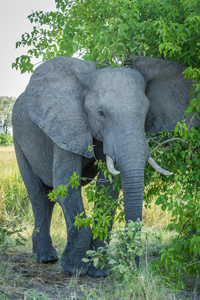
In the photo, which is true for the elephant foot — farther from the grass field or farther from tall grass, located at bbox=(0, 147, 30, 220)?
tall grass, located at bbox=(0, 147, 30, 220)

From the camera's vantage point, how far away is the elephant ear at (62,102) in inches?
189

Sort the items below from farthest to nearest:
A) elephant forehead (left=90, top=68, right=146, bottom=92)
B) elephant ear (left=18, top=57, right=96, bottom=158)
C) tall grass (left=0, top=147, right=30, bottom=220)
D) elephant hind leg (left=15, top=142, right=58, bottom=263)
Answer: tall grass (left=0, top=147, right=30, bottom=220), elephant hind leg (left=15, top=142, right=58, bottom=263), elephant ear (left=18, top=57, right=96, bottom=158), elephant forehead (left=90, top=68, right=146, bottom=92)

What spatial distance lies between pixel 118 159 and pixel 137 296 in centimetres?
131

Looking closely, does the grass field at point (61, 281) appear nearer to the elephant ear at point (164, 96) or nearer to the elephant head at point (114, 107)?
the elephant head at point (114, 107)

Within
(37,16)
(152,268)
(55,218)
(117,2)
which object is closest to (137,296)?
(152,268)

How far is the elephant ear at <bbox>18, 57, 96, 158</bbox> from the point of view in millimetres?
4809

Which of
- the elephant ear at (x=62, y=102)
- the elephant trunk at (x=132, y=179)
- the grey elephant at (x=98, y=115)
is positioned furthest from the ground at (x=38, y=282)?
the elephant ear at (x=62, y=102)

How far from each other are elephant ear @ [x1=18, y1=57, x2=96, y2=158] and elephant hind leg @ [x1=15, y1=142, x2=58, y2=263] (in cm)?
156

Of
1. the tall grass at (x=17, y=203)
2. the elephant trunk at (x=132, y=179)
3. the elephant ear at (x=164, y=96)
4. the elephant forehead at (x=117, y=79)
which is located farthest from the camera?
the tall grass at (x=17, y=203)

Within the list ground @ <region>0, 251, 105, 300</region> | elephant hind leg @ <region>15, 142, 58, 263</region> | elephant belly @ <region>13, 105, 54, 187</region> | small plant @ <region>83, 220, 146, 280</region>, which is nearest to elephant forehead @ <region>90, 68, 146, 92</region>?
elephant belly @ <region>13, 105, 54, 187</region>

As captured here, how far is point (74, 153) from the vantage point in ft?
16.2

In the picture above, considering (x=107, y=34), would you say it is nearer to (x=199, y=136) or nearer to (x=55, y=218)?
(x=199, y=136)

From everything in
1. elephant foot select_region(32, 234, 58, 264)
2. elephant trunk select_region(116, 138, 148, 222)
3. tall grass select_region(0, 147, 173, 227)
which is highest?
elephant trunk select_region(116, 138, 148, 222)

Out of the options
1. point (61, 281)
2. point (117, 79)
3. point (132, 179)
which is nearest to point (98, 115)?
point (117, 79)
